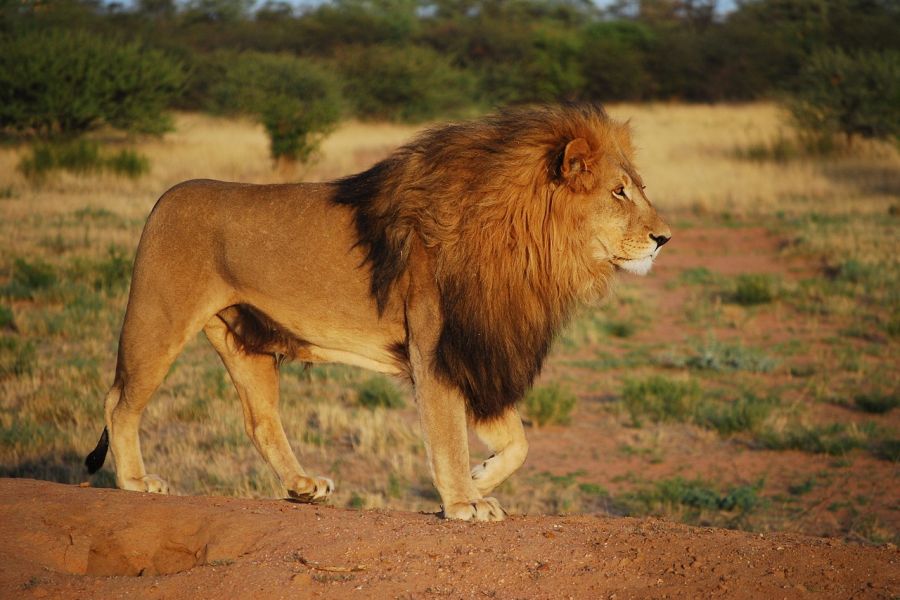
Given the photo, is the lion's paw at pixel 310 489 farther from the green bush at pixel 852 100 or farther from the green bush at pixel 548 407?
the green bush at pixel 852 100

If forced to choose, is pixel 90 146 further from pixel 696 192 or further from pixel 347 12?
pixel 347 12

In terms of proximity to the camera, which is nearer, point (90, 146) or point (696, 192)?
point (696, 192)

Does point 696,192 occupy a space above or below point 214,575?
below

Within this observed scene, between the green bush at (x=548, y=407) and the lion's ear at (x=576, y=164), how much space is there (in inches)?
178

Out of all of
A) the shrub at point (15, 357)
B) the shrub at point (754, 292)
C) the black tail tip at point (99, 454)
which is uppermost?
the black tail tip at point (99, 454)

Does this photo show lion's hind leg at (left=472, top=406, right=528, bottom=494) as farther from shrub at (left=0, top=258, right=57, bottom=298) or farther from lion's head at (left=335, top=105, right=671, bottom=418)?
shrub at (left=0, top=258, right=57, bottom=298)

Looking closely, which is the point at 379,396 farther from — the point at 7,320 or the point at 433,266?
the point at 433,266

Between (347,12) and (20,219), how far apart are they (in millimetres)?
43680

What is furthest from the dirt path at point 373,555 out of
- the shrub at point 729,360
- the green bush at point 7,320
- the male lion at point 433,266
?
the green bush at point 7,320

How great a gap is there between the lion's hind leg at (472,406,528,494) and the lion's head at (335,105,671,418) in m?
0.10

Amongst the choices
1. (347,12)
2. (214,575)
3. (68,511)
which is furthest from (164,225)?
(347,12)

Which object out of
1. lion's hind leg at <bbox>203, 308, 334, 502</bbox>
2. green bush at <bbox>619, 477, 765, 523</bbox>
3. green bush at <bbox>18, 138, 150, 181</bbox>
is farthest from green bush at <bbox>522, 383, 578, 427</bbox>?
green bush at <bbox>18, 138, 150, 181</bbox>

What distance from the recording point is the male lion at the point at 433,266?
4.91 meters

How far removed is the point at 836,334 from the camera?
1226 cm
